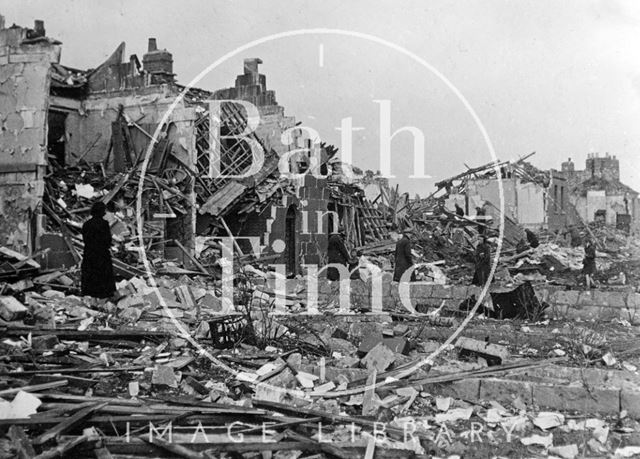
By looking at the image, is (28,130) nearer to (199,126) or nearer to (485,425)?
(199,126)

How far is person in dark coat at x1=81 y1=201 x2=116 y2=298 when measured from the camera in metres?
10.4

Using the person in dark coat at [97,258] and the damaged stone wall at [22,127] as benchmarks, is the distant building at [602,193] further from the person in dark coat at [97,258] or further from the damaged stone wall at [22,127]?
the person in dark coat at [97,258]

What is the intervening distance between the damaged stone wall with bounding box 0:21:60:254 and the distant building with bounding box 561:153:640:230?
38.2m

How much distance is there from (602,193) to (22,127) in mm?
42045

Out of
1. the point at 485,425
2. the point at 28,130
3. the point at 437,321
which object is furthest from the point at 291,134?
the point at 485,425

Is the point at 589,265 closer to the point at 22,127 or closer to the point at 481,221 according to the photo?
the point at 481,221

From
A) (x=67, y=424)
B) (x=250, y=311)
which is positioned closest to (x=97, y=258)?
(x=250, y=311)

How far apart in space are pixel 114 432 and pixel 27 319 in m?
4.56

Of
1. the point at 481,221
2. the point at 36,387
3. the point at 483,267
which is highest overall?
the point at 481,221

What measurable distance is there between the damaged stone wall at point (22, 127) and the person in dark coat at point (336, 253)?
20.2 feet

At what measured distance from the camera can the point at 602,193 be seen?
4656cm

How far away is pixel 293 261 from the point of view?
20.1 metres

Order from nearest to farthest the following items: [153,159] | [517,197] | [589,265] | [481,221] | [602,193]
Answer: [153,159] → [589,265] → [481,221] → [517,197] → [602,193]

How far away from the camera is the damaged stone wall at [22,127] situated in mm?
13086
